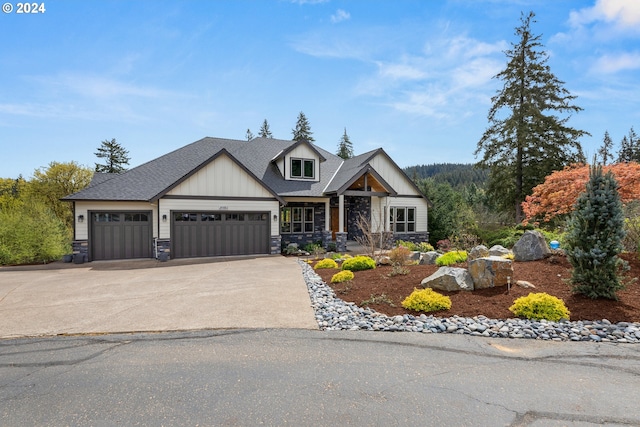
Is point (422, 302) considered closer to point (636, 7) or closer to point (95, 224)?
point (636, 7)

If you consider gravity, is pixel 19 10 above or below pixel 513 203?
above

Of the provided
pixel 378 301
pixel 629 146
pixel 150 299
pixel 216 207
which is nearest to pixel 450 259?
pixel 378 301

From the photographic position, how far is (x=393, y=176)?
2036 cm

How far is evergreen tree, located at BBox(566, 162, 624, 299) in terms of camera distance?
6191 mm

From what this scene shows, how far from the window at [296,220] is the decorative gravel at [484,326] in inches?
489

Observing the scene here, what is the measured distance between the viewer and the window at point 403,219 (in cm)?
2017

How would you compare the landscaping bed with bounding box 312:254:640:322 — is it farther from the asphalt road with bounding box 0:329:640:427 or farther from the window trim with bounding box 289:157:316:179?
the window trim with bounding box 289:157:316:179

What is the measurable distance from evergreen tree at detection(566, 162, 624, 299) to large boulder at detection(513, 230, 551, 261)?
2.87 meters

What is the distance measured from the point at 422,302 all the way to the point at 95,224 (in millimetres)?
14366

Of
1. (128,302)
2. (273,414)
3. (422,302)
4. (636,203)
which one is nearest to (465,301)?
(422,302)

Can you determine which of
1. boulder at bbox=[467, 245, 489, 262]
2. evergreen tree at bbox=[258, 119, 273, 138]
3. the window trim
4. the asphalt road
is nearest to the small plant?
the asphalt road

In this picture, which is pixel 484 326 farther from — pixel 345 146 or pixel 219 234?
pixel 345 146

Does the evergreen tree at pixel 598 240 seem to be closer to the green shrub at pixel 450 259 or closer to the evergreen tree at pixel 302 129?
the green shrub at pixel 450 259

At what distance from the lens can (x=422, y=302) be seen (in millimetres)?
6352
